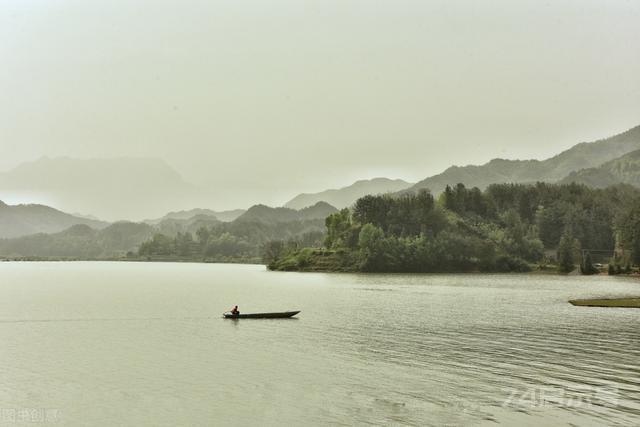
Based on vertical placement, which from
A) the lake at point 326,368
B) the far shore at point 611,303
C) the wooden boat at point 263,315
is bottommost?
the lake at point 326,368

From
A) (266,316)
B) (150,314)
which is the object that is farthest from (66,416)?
(150,314)

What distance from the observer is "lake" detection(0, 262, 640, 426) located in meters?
40.7

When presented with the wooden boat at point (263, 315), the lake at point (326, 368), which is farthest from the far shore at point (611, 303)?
the wooden boat at point (263, 315)

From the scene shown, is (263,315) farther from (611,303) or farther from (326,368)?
(611,303)

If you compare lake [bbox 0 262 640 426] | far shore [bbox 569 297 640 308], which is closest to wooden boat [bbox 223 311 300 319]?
lake [bbox 0 262 640 426]

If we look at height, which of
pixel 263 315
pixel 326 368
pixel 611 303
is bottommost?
pixel 326 368

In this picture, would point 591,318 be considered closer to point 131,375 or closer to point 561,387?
point 561,387

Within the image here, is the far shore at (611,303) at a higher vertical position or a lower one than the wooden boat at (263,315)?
higher

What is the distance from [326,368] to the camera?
55156mm

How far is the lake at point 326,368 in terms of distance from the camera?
40.7 m

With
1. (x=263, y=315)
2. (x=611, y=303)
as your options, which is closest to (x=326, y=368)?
(x=263, y=315)

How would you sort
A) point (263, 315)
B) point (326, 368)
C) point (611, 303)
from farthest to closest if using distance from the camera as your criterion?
1. point (611, 303)
2. point (263, 315)
3. point (326, 368)

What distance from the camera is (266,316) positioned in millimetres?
97000

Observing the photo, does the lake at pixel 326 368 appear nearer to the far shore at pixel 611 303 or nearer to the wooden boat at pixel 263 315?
the wooden boat at pixel 263 315
